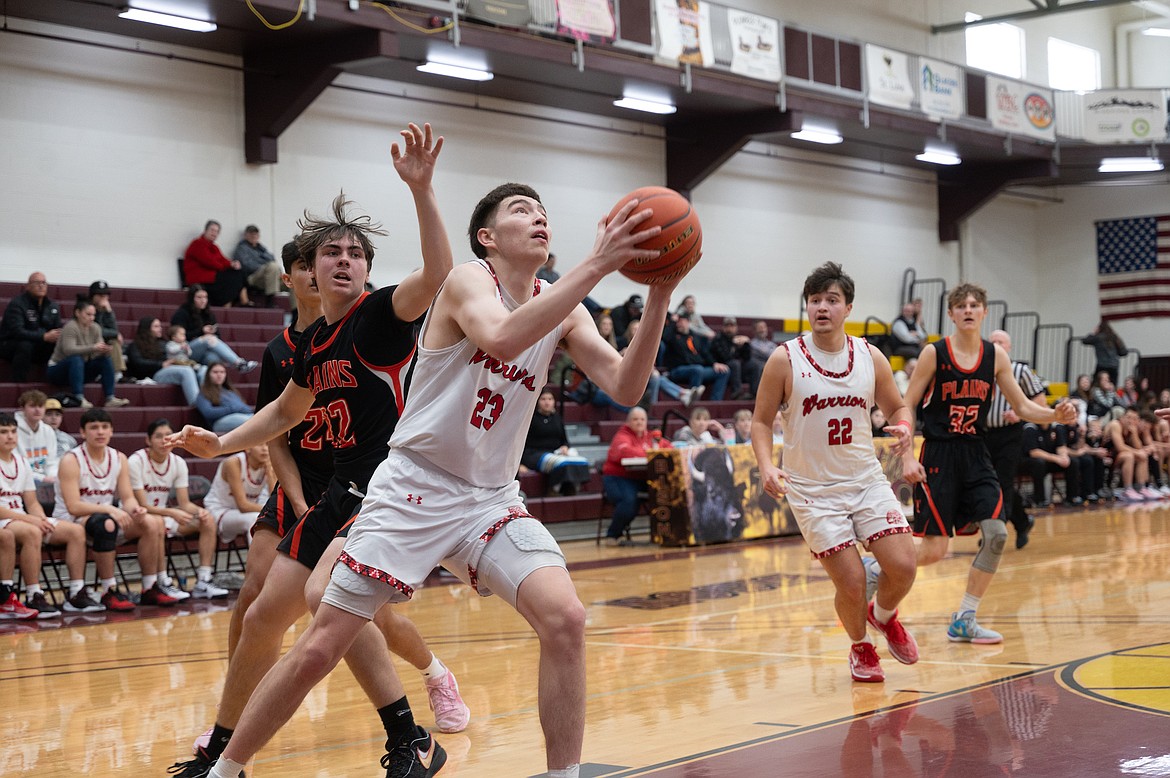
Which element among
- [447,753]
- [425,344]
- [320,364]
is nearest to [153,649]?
[447,753]

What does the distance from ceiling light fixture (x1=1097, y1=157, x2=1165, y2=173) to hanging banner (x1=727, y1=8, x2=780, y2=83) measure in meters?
9.13

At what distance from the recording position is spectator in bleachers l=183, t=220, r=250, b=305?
1416 cm

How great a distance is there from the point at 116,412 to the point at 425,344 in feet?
28.8

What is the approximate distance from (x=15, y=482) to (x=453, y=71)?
8679mm

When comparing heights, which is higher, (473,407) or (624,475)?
(473,407)

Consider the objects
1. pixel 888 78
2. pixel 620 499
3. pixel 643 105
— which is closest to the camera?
pixel 620 499

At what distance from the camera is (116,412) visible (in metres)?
11.5

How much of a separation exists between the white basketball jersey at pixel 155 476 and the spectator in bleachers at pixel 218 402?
179cm

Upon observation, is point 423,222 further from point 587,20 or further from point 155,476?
point 587,20

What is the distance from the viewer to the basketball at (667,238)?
3.03m

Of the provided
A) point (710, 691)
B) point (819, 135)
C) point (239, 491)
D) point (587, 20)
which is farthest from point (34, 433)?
point (819, 135)

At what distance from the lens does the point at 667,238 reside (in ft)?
9.95

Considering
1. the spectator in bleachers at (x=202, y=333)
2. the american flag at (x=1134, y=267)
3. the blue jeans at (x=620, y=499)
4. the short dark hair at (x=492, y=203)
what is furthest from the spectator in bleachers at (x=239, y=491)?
the american flag at (x=1134, y=267)

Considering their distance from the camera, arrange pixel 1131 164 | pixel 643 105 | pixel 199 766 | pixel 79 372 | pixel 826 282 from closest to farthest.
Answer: pixel 199 766, pixel 826 282, pixel 79 372, pixel 643 105, pixel 1131 164
